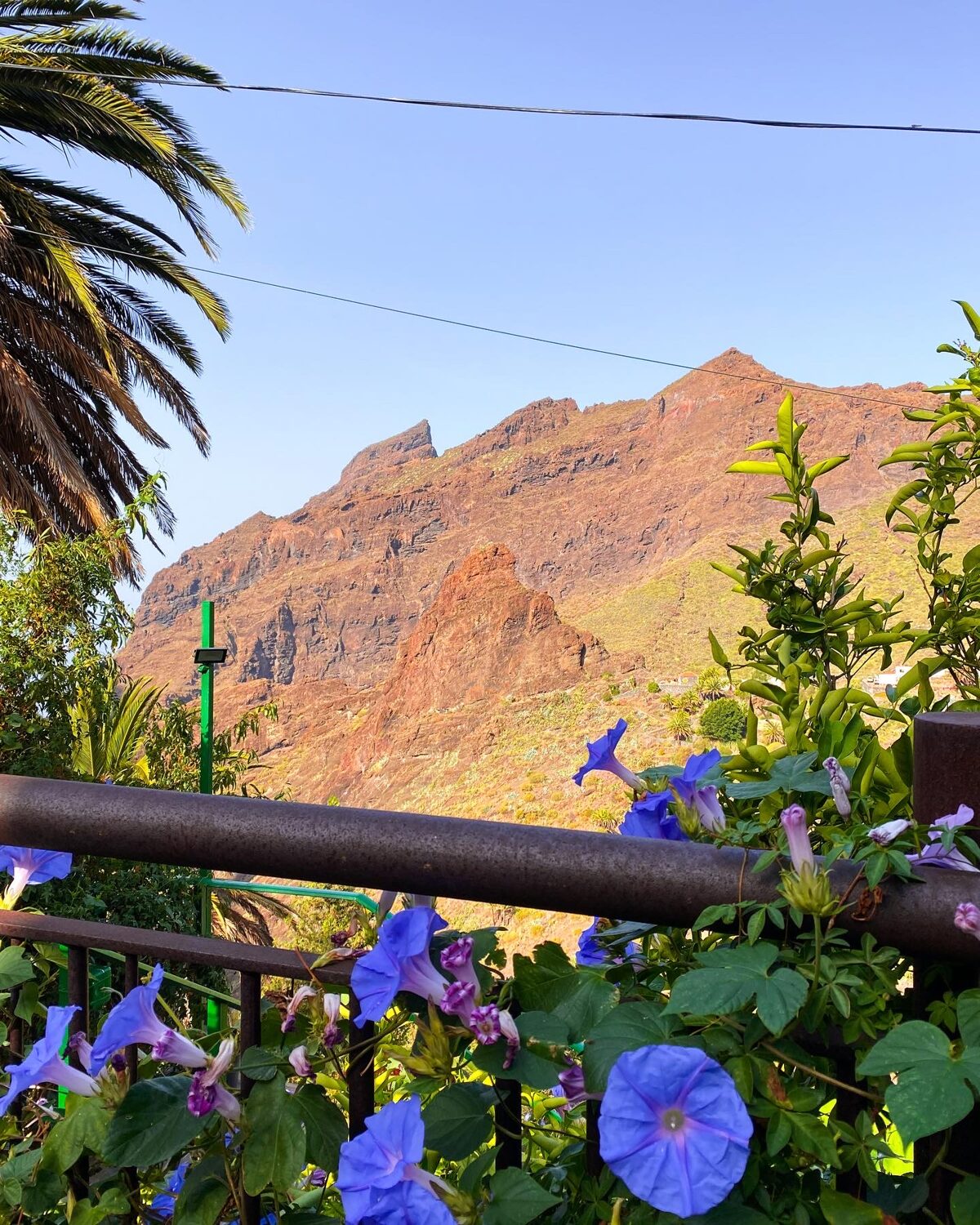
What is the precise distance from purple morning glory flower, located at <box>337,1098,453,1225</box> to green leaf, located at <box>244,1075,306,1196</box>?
0.35 feet

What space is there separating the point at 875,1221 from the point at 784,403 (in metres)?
0.80

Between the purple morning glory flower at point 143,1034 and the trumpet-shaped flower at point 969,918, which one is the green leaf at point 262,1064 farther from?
the trumpet-shaped flower at point 969,918

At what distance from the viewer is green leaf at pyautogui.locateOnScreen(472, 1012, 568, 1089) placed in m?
0.66

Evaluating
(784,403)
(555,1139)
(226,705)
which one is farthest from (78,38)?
(226,705)

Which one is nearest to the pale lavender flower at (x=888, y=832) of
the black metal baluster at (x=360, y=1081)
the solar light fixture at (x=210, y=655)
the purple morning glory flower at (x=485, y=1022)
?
the purple morning glory flower at (x=485, y=1022)

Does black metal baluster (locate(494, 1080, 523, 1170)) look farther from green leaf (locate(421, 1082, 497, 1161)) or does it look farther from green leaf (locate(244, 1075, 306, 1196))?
green leaf (locate(244, 1075, 306, 1196))

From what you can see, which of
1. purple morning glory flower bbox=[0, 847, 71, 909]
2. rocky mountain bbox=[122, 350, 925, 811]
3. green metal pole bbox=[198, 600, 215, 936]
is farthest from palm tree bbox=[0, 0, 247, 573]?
rocky mountain bbox=[122, 350, 925, 811]

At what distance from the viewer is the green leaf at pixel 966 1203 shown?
0.62 meters

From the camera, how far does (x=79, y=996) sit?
36.1 inches

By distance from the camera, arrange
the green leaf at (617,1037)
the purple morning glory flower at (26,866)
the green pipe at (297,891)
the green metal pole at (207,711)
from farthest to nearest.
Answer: the green metal pole at (207,711) → the green pipe at (297,891) → the purple morning glory flower at (26,866) → the green leaf at (617,1037)

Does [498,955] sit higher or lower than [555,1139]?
higher

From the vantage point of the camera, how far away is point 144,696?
709 centimetres

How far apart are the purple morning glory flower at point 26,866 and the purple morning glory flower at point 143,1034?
0.90 ft

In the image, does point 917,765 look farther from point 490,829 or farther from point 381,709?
point 381,709
